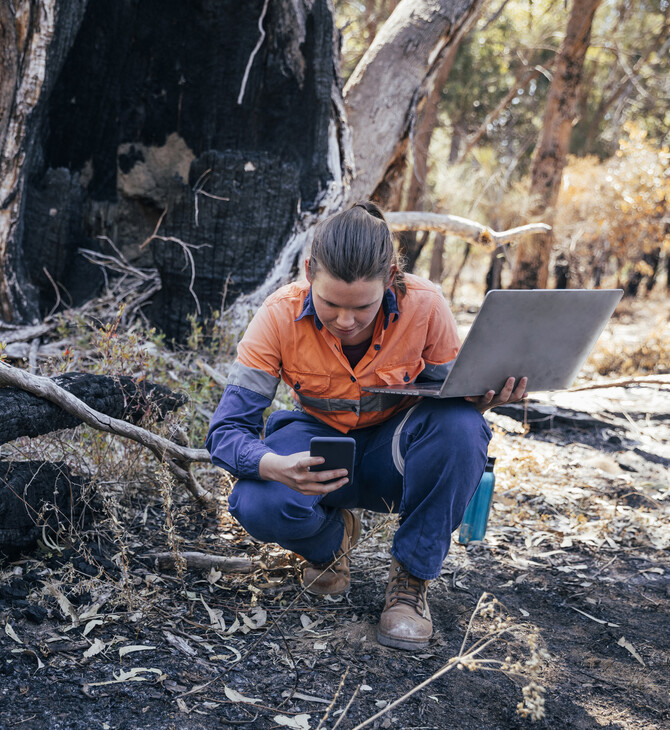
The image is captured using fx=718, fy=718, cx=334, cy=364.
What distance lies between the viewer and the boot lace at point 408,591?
7.61 feet

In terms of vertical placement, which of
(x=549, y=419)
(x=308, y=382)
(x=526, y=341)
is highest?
(x=526, y=341)

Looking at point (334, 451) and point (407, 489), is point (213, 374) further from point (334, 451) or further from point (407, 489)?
point (334, 451)

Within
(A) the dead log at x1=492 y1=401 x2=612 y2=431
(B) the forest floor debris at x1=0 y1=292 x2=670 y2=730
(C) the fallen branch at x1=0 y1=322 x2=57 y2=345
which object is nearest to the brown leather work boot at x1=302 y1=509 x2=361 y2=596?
(B) the forest floor debris at x1=0 y1=292 x2=670 y2=730

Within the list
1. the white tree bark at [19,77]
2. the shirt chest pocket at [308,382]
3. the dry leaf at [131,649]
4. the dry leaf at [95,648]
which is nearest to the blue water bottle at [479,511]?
the shirt chest pocket at [308,382]

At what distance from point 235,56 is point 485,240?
2297mm

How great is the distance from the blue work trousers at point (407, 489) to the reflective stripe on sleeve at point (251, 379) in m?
0.23

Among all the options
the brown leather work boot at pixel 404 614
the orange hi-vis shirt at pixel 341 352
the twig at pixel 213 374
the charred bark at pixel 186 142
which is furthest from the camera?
the charred bark at pixel 186 142

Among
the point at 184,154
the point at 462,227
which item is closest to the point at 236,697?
the point at 184,154

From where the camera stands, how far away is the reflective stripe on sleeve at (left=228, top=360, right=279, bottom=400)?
2314mm

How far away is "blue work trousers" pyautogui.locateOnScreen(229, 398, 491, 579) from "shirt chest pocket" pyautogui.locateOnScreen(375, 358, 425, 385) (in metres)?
0.10

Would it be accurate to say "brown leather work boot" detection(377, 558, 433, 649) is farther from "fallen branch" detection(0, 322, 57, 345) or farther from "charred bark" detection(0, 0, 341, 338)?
"fallen branch" detection(0, 322, 57, 345)

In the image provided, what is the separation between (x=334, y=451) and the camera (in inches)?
80.0

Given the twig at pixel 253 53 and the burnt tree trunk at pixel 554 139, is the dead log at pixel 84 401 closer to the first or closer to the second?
the twig at pixel 253 53

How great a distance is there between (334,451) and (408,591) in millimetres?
630
